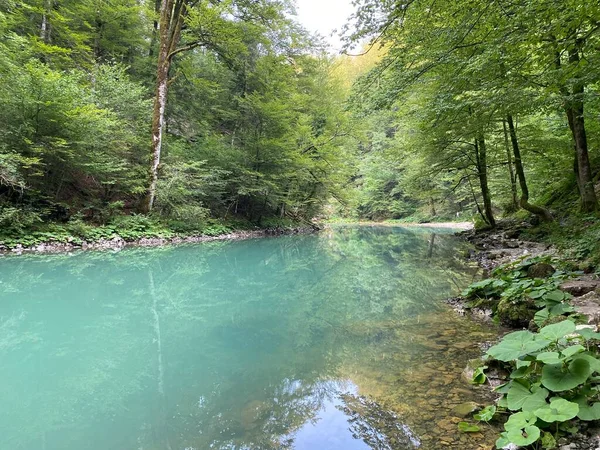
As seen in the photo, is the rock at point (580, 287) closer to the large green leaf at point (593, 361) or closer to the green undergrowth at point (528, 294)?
the green undergrowth at point (528, 294)

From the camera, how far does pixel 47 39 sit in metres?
13.4

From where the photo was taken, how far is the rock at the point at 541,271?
188 inches

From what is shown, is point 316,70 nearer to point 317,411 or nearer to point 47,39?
point 47,39

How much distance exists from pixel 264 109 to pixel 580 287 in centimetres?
1328

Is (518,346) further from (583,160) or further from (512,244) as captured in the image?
(512,244)

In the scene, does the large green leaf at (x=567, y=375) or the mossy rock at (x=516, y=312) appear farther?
the mossy rock at (x=516, y=312)

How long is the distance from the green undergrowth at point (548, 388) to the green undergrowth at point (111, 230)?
1042 cm

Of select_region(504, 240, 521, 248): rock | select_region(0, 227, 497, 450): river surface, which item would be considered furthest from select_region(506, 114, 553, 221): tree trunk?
select_region(0, 227, 497, 450): river surface

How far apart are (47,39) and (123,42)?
3.73 m

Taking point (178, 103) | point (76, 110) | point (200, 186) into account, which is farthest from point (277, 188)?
point (76, 110)

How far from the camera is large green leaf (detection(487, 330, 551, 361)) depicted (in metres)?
2.22

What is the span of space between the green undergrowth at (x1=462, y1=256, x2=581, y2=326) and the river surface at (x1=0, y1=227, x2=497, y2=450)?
416 mm

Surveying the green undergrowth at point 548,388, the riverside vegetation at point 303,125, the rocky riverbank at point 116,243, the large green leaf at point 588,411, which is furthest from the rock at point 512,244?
the rocky riverbank at point 116,243

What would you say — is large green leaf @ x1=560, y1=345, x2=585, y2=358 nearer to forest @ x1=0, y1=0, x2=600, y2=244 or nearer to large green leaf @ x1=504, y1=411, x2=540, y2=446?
large green leaf @ x1=504, y1=411, x2=540, y2=446
